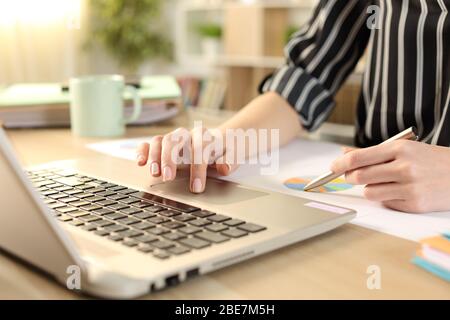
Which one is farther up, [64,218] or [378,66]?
[378,66]

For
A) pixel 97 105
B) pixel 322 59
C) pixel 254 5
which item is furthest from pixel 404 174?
pixel 254 5

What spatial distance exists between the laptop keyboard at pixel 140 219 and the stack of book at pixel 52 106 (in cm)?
59

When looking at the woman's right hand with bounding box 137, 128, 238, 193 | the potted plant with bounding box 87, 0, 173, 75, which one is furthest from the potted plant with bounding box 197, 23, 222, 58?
the woman's right hand with bounding box 137, 128, 238, 193

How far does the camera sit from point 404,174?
2.12 feet

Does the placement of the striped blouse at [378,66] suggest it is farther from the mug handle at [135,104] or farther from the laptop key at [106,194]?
the laptop key at [106,194]

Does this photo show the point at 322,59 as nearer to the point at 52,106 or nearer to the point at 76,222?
the point at 52,106

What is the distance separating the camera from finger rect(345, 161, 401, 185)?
0.65m

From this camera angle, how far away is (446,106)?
3.06 feet

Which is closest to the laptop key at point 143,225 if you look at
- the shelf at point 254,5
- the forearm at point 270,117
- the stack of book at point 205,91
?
the forearm at point 270,117

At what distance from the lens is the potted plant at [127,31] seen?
137 inches

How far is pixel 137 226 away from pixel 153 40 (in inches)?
127
